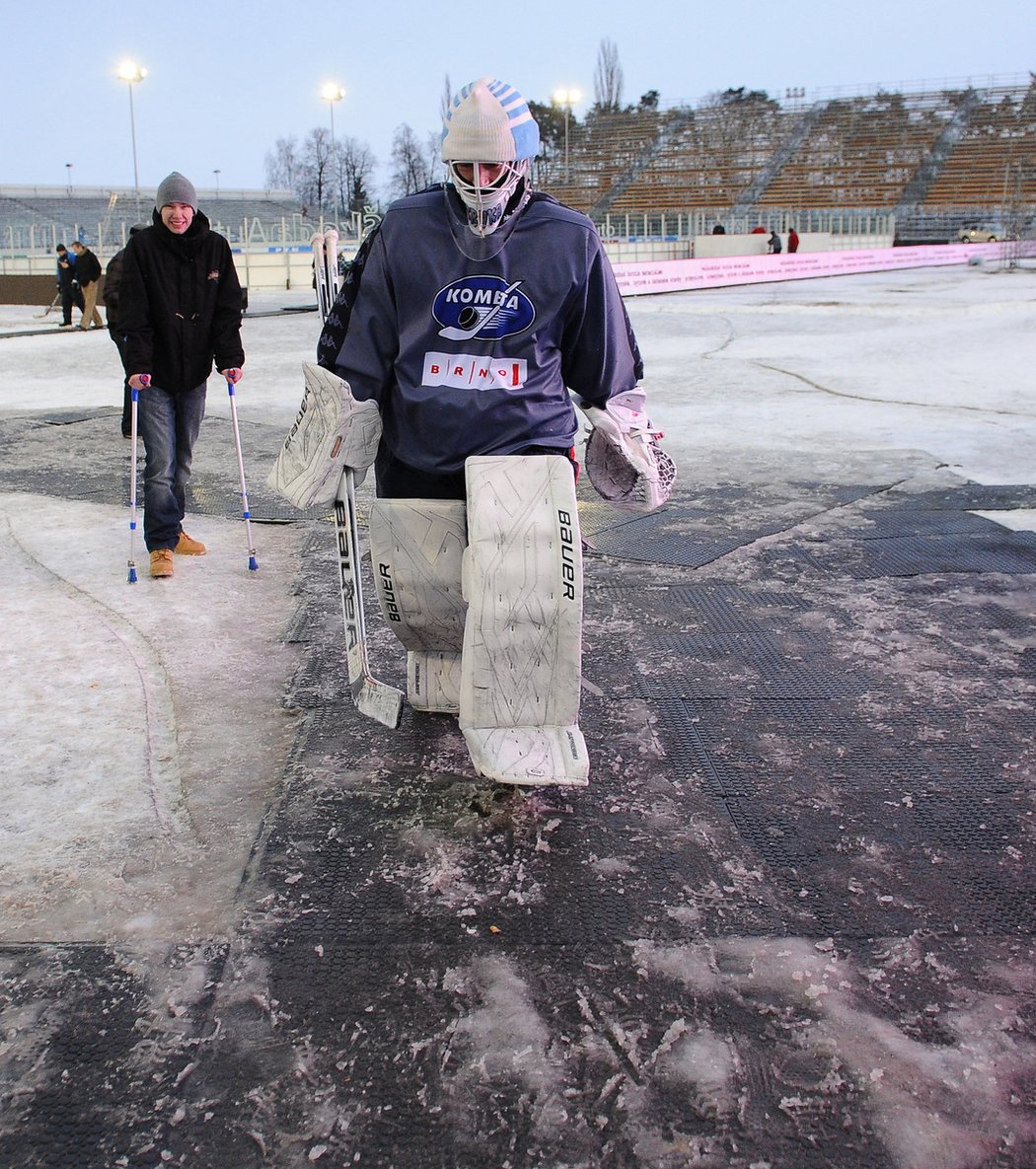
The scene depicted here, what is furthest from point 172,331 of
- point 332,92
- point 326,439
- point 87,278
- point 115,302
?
point 332,92

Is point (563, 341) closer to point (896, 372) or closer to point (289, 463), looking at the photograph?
point (289, 463)

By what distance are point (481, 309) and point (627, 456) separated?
2.01 ft

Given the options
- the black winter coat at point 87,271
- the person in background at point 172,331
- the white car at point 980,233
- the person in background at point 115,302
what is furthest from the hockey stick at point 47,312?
the white car at point 980,233

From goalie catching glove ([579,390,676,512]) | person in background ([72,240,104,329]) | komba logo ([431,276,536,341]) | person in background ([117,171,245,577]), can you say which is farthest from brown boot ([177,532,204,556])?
person in background ([72,240,104,329])

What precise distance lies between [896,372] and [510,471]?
10.2 m

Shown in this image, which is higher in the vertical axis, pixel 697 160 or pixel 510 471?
pixel 697 160

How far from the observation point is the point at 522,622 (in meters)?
2.81

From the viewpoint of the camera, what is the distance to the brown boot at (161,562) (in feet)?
17.1

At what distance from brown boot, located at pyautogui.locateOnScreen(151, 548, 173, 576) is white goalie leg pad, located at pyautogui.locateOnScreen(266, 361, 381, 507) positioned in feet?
7.09

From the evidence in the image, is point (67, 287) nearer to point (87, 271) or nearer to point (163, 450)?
point (87, 271)

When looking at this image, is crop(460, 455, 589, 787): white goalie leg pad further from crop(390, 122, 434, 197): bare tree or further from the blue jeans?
crop(390, 122, 434, 197): bare tree

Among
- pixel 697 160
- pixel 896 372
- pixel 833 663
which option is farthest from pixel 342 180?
pixel 833 663

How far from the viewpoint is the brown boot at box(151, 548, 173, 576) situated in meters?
5.22

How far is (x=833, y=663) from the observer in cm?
407
